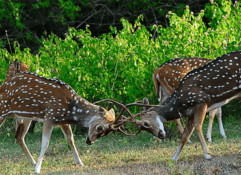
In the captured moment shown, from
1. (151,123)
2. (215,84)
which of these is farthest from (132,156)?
(215,84)

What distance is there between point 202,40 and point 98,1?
8485 millimetres

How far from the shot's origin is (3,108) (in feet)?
22.6

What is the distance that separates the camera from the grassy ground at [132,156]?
6.09m

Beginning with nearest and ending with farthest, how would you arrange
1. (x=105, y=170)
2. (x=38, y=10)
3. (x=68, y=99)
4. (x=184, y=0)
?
(x=105, y=170) < (x=68, y=99) < (x=184, y=0) < (x=38, y=10)

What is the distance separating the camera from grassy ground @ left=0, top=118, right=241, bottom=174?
6094 mm

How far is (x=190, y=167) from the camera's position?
5.99 metres

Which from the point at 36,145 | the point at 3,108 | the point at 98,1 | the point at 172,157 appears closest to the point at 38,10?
the point at 98,1

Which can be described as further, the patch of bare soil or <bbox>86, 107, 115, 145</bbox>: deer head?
<bbox>86, 107, 115, 145</bbox>: deer head

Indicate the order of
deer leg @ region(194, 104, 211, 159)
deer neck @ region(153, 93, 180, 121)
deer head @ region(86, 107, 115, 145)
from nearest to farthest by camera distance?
1. deer head @ region(86, 107, 115, 145)
2. deer leg @ region(194, 104, 211, 159)
3. deer neck @ region(153, 93, 180, 121)

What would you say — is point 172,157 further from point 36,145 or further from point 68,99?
point 36,145

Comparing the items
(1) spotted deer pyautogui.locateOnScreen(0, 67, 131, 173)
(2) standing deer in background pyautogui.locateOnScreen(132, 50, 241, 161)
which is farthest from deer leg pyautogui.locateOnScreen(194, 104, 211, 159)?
(1) spotted deer pyautogui.locateOnScreen(0, 67, 131, 173)

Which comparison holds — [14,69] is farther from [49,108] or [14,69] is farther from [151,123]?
[151,123]

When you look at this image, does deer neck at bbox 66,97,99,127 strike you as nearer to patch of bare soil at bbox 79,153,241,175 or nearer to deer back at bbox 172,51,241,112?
patch of bare soil at bbox 79,153,241,175

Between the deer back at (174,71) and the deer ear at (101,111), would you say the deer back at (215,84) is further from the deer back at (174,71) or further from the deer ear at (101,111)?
the deer back at (174,71)
